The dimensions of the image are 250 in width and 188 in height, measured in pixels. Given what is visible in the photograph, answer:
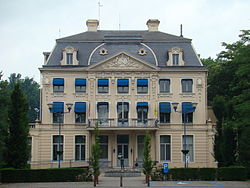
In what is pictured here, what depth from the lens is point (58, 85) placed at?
50.5 meters

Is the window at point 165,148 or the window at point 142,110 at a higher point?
the window at point 142,110

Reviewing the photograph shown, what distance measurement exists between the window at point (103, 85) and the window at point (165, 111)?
6298mm

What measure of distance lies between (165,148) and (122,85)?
334 inches

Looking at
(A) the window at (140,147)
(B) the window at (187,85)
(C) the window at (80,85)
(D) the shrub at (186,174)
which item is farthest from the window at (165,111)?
(D) the shrub at (186,174)

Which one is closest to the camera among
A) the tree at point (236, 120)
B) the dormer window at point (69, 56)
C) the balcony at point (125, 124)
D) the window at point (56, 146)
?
the tree at point (236, 120)

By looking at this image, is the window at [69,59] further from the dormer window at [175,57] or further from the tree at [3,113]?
the tree at [3,113]

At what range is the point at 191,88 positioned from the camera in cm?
5084

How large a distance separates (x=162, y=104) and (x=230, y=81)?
40.1ft

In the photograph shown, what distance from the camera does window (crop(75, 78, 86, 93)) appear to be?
165ft

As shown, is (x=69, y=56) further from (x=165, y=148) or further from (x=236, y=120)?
(x=236, y=120)

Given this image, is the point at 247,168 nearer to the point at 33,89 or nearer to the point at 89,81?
the point at 89,81

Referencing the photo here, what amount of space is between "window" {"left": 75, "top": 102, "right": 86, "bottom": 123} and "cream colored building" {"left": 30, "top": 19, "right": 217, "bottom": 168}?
0.36 feet

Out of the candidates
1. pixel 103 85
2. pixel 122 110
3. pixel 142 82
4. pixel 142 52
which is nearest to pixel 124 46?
pixel 142 52

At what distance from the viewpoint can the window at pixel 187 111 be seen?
164 ft
